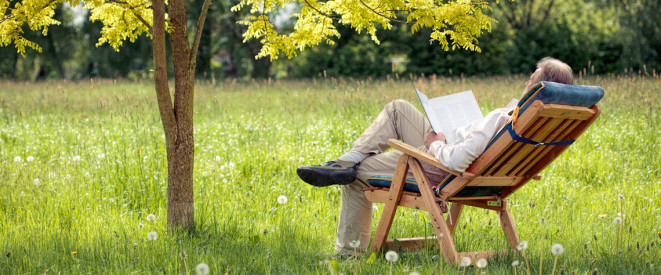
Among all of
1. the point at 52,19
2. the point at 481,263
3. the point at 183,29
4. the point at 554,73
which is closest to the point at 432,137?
the point at 554,73

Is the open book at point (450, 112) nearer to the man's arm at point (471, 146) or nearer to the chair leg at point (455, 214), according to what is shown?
the man's arm at point (471, 146)

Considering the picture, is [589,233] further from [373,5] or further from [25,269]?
[25,269]

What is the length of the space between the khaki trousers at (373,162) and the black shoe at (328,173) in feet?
0.47

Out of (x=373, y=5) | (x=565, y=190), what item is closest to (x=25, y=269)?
(x=373, y=5)

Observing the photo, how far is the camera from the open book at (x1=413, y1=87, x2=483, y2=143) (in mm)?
3436

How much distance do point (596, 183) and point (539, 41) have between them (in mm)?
19296

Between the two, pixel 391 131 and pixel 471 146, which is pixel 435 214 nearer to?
pixel 471 146

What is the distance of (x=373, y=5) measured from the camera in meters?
3.97

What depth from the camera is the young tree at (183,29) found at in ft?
11.7

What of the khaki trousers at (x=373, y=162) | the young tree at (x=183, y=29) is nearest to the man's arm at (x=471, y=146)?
the khaki trousers at (x=373, y=162)

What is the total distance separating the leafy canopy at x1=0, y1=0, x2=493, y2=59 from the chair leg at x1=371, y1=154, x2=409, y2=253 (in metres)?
0.78

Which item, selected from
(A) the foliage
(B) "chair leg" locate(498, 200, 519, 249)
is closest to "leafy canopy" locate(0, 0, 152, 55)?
(A) the foliage

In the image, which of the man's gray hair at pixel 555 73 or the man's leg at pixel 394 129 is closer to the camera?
the man's gray hair at pixel 555 73

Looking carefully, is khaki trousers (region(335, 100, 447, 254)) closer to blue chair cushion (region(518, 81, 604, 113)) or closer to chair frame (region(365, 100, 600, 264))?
chair frame (region(365, 100, 600, 264))
